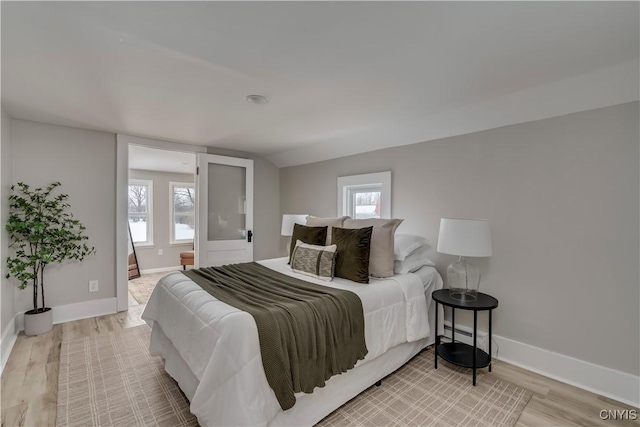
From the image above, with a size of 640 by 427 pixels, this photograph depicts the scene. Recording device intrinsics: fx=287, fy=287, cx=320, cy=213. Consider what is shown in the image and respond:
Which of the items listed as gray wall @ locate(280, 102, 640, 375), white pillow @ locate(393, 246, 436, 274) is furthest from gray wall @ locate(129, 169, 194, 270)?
gray wall @ locate(280, 102, 640, 375)

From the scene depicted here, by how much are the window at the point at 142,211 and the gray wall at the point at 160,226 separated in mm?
82

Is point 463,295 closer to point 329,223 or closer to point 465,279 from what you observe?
point 465,279

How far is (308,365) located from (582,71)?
103 inches

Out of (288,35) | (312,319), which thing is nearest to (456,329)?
(312,319)

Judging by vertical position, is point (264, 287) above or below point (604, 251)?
below

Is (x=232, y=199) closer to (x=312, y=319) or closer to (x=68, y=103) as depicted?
(x=68, y=103)

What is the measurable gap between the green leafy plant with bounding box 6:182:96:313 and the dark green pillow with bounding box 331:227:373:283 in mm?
3022

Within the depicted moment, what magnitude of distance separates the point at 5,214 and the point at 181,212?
11.7 feet

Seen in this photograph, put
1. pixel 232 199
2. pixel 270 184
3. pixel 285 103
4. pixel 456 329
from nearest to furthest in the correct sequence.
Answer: pixel 285 103
pixel 456 329
pixel 232 199
pixel 270 184

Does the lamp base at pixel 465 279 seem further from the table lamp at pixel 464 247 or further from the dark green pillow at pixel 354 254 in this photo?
the dark green pillow at pixel 354 254

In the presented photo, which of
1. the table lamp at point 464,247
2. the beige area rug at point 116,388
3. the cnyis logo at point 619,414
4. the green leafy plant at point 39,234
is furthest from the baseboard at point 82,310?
the cnyis logo at point 619,414

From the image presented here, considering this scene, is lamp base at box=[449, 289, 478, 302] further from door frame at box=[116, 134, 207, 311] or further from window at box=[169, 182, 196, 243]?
window at box=[169, 182, 196, 243]

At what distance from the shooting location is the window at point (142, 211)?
591 cm

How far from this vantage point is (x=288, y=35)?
5.12ft
